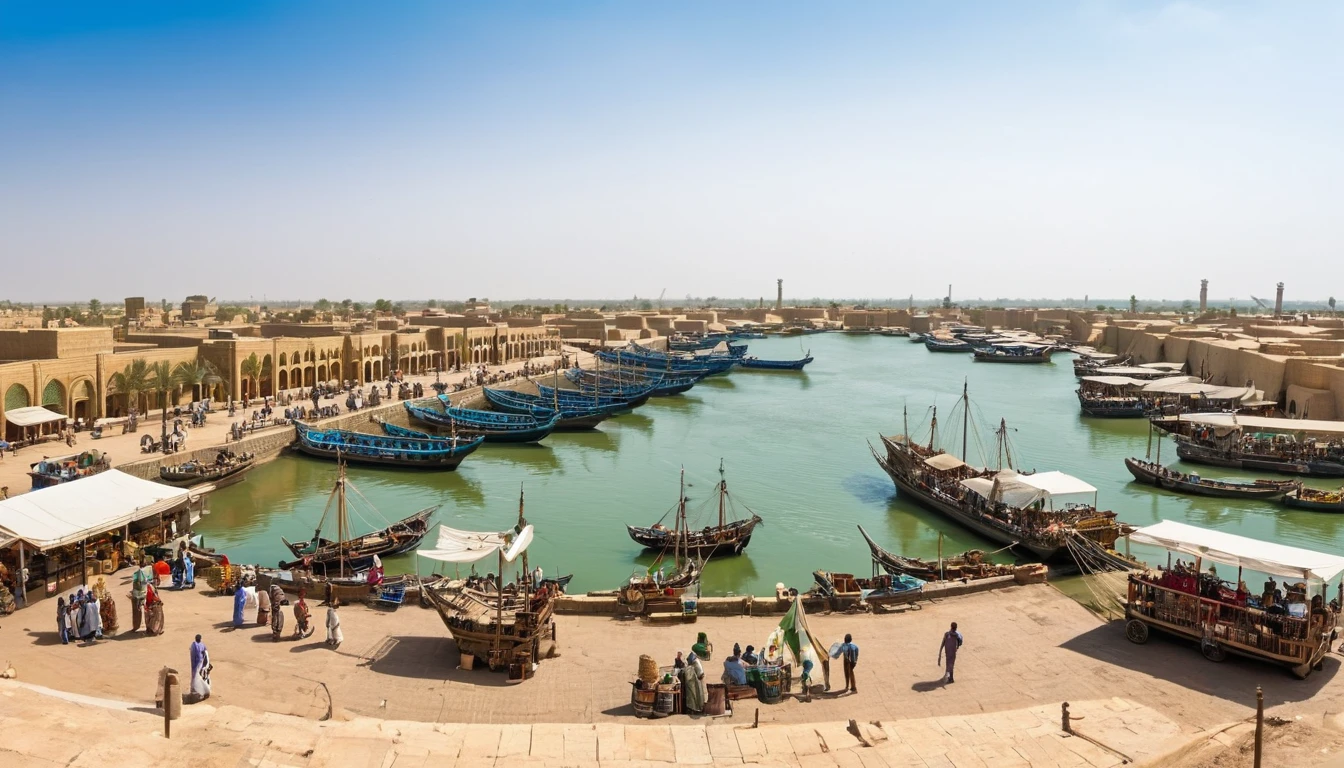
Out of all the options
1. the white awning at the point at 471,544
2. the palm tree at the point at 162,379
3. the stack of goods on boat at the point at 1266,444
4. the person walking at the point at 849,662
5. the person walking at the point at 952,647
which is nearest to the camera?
the person walking at the point at 849,662

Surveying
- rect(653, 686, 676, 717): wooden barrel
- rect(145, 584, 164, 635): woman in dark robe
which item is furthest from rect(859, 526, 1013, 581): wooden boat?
rect(145, 584, 164, 635): woman in dark robe

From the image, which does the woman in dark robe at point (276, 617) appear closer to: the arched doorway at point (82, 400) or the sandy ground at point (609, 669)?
the sandy ground at point (609, 669)

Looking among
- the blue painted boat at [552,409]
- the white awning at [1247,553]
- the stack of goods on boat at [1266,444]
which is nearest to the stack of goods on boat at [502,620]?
the white awning at [1247,553]

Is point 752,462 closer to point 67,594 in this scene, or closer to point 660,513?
point 660,513

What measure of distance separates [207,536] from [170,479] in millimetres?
5057

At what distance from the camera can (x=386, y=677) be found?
472 inches

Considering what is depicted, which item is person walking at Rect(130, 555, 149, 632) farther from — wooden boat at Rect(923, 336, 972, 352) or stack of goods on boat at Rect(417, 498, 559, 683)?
wooden boat at Rect(923, 336, 972, 352)

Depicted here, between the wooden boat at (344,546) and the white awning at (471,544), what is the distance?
4.06 m

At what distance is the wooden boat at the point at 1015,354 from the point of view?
8938 centimetres

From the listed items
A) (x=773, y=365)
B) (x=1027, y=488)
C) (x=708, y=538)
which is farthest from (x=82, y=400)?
(x=773, y=365)

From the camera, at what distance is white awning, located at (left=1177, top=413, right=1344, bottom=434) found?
111 ft

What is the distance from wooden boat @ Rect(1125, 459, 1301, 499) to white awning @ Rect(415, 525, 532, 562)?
1005 inches

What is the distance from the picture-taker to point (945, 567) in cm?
1858

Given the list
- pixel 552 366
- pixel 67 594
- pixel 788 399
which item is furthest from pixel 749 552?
pixel 552 366
